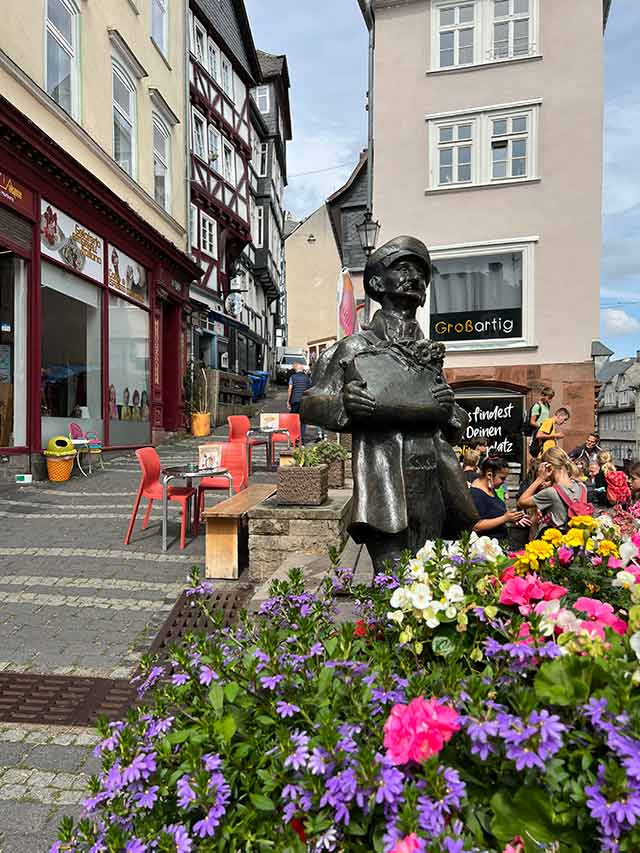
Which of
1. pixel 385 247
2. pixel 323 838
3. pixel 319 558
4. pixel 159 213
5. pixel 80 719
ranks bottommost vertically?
pixel 80 719

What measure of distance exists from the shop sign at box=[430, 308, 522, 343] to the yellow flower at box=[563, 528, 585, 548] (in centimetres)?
1123

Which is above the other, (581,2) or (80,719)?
(581,2)

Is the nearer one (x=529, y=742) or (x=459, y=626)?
(x=529, y=742)

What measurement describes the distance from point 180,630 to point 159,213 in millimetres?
13410

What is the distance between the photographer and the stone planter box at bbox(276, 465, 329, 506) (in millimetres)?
5293

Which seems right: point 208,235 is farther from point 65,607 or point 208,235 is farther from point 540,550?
point 540,550

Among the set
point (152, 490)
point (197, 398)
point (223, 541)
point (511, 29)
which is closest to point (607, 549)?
point (223, 541)

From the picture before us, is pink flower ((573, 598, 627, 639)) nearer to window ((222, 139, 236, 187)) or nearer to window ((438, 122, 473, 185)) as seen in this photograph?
window ((438, 122, 473, 185))

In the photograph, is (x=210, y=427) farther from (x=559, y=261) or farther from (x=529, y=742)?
(x=529, y=742)

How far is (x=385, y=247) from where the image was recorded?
2.72 m

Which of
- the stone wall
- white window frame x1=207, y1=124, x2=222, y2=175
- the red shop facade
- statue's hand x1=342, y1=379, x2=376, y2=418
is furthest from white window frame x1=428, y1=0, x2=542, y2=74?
statue's hand x1=342, y1=379, x2=376, y2=418

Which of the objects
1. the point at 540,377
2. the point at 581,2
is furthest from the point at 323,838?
the point at 581,2

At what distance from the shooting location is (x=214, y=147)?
71.6ft

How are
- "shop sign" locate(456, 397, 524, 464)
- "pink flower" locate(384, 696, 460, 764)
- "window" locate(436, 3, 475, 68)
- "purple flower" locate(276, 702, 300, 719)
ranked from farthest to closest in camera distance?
"window" locate(436, 3, 475, 68), "shop sign" locate(456, 397, 524, 464), "purple flower" locate(276, 702, 300, 719), "pink flower" locate(384, 696, 460, 764)
